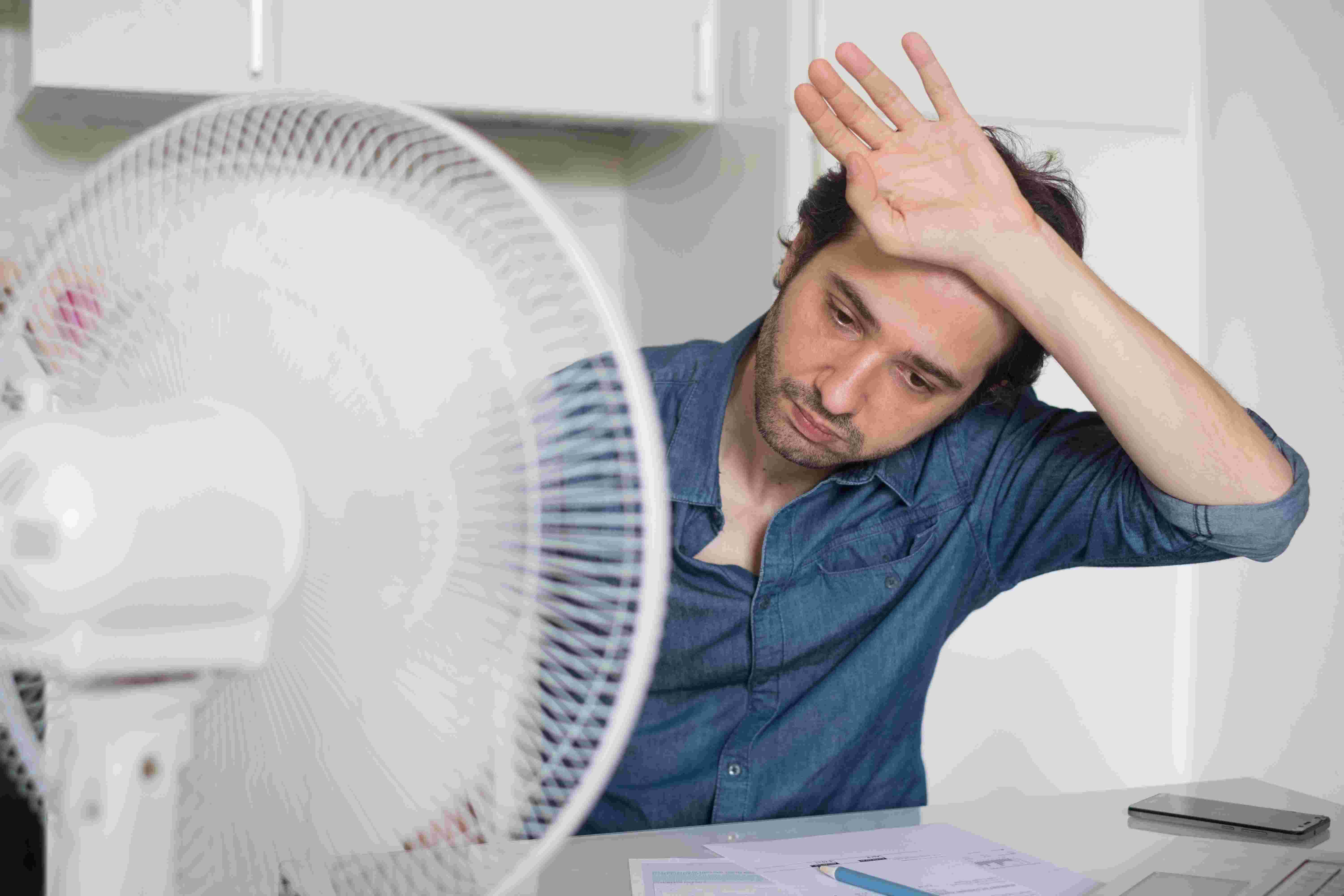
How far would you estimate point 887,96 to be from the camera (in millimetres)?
927

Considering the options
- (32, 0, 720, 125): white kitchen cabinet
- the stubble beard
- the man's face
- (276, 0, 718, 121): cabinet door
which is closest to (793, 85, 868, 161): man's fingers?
the man's face

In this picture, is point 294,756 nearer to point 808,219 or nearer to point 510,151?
point 808,219

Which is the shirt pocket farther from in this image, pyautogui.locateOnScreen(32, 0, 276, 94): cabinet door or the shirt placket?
pyautogui.locateOnScreen(32, 0, 276, 94): cabinet door

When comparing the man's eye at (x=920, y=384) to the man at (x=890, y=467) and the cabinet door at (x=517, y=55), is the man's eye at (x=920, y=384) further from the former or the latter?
the cabinet door at (x=517, y=55)

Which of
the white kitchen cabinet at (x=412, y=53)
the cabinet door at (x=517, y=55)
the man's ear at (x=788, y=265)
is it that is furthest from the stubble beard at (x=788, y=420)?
the cabinet door at (x=517, y=55)

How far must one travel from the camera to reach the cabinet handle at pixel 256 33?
1.75 meters

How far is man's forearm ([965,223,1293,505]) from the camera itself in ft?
3.10

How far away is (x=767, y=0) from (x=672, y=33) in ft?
0.63

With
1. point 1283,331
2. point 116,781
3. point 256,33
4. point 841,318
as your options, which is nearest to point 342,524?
point 116,781

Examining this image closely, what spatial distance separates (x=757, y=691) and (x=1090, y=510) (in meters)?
0.35

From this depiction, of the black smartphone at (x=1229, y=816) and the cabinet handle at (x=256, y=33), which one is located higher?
the cabinet handle at (x=256, y=33)

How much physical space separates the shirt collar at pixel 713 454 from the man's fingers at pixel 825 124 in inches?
12.5

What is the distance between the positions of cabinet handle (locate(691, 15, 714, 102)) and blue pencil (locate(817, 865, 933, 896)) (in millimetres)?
1424

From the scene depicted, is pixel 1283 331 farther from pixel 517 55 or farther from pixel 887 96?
pixel 887 96
